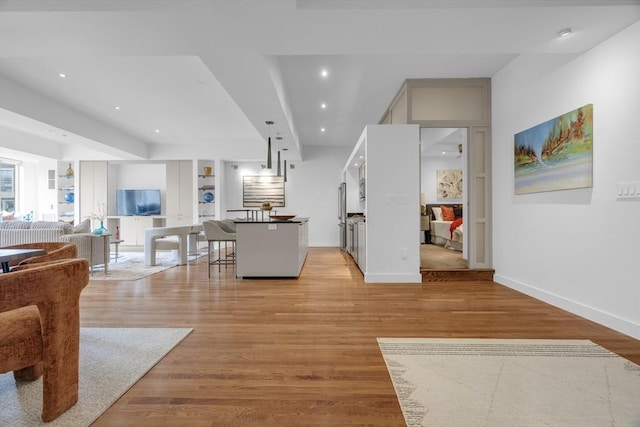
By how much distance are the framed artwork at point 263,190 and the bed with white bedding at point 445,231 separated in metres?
4.33

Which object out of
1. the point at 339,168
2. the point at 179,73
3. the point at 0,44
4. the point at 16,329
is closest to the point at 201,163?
the point at 339,168

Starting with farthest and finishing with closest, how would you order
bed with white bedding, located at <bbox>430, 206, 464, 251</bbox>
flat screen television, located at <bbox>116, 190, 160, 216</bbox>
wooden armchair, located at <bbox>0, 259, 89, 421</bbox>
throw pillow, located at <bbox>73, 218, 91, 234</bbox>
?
flat screen television, located at <bbox>116, 190, 160, 216</bbox>
bed with white bedding, located at <bbox>430, 206, 464, 251</bbox>
throw pillow, located at <bbox>73, 218, 91, 234</bbox>
wooden armchair, located at <bbox>0, 259, 89, 421</bbox>

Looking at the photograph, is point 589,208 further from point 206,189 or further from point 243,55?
point 206,189

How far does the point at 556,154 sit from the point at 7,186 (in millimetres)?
12021

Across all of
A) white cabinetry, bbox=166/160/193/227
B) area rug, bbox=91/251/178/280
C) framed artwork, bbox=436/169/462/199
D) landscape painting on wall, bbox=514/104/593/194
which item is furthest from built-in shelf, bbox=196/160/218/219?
landscape painting on wall, bbox=514/104/593/194

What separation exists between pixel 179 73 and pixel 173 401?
4.22 metres

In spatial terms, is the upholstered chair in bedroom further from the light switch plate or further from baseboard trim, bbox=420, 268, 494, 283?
the light switch plate

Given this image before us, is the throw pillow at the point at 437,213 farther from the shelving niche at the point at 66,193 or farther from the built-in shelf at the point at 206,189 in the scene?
the shelving niche at the point at 66,193

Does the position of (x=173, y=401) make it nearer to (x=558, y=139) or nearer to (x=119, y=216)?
(x=558, y=139)

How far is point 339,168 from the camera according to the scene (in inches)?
358

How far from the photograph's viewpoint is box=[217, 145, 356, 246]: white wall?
29.8ft

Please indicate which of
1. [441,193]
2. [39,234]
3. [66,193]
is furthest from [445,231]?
[66,193]

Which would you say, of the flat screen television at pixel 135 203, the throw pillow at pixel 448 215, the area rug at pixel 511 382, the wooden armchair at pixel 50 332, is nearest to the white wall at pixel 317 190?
the flat screen television at pixel 135 203

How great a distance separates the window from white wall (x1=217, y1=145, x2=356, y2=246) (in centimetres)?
559
